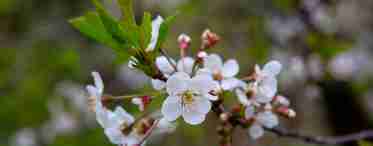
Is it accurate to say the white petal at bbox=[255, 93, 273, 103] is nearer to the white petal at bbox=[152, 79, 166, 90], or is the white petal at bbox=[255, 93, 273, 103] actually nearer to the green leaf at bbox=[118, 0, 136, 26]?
the white petal at bbox=[152, 79, 166, 90]

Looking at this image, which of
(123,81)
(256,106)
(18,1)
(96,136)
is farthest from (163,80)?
(123,81)

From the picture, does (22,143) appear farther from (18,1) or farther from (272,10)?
(272,10)

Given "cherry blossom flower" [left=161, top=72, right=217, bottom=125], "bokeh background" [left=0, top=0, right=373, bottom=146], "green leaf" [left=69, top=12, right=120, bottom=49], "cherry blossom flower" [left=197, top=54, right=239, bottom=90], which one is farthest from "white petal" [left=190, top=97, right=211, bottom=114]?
"bokeh background" [left=0, top=0, right=373, bottom=146]

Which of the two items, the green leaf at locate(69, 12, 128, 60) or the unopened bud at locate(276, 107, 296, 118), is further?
the unopened bud at locate(276, 107, 296, 118)

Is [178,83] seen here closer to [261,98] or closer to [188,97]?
[188,97]

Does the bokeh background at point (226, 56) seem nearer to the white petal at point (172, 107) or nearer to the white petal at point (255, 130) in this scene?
the white petal at point (255, 130)

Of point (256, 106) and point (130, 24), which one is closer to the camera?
point (130, 24)

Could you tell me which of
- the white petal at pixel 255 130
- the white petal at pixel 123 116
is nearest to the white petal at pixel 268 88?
the white petal at pixel 255 130
